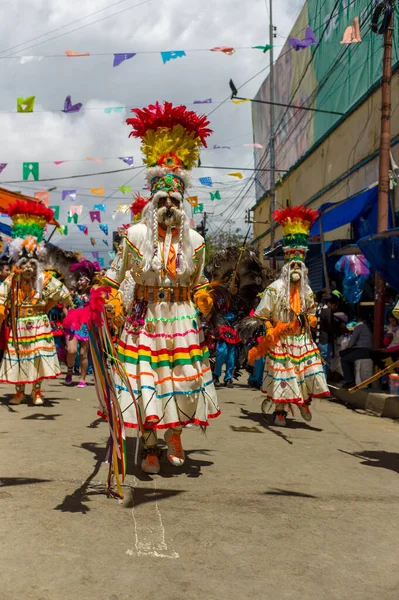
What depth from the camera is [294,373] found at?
756 centimetres

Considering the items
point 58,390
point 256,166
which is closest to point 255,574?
point 58,390

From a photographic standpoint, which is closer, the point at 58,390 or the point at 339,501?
the point at 339,501

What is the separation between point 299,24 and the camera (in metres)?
22.4

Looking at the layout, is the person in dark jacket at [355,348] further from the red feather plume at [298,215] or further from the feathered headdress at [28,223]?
the feathered headdress at [28,223]

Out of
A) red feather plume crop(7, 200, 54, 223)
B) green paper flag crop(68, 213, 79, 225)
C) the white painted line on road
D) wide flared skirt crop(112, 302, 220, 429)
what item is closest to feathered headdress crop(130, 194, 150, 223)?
red feather plume crop(7, 200, 54, 223)

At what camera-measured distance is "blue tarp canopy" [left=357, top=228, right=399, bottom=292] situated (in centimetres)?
834

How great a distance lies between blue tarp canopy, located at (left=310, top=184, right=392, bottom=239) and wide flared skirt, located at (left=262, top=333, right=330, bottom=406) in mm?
4389

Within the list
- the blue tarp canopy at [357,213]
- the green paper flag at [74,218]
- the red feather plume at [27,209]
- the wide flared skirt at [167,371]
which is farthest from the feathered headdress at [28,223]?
the green paper flag at [74,218]

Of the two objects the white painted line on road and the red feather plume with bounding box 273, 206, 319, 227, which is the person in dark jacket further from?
the white painted line on road

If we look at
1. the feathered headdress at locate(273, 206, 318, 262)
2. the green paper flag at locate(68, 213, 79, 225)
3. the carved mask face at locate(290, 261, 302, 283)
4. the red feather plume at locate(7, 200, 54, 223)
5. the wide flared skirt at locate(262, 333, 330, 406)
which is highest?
the green paper flag at locate(68, 213, 79, 225)

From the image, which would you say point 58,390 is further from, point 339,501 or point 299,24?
point 299,24

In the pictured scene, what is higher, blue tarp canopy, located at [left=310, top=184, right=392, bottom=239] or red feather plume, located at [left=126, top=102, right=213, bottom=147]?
blue tarp canopy, located at [left=310, top=184, right=392, bottom=239]

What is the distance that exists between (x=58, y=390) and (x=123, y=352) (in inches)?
221

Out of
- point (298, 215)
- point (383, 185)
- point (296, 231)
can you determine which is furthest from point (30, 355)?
point (383, 185)
